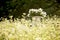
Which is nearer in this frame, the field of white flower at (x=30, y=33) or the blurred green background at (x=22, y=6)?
the field of white flower at (x=30, y=33)

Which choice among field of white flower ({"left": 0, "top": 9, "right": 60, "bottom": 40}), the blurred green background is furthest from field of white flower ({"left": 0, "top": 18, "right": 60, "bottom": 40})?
the blurred green background

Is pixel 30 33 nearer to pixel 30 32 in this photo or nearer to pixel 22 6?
pixel 30 32

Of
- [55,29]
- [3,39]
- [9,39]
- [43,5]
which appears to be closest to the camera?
[9,39]

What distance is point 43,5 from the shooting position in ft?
35.8

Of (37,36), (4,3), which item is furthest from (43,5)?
(37,36)

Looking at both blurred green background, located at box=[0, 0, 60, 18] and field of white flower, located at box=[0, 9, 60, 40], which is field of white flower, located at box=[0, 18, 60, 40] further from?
blurred green background, located at box=[0, 0, 60, 18]

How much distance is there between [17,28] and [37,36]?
561 millimetres

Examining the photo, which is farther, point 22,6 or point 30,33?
point 22,6

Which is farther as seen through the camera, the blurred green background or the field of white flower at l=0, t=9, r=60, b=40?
the blurred green background

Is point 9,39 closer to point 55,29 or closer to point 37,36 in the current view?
point 37,36

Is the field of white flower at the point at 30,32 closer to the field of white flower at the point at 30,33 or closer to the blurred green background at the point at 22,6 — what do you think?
the field of white flower at the point at 30,33

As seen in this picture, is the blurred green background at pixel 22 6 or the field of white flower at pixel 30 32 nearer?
the field of white flower at pixel 30 32

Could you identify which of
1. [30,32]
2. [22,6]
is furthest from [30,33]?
[22,6]

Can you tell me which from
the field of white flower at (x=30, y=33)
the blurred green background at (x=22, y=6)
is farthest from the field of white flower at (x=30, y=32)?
the blurred green background at (x=22, y=6)
